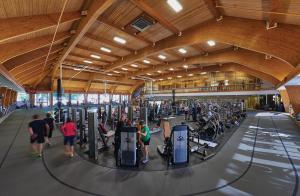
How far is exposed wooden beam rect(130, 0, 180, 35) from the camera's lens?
6.37 m

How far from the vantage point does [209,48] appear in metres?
12.4

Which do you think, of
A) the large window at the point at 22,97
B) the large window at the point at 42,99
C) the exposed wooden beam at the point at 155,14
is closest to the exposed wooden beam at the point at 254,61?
the exposed wooden beam at the point at 155,14

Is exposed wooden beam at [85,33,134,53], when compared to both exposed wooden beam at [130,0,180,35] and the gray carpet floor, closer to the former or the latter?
exposed wooden beam at [130,0,180,35]

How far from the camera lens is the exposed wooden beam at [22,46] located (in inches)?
280

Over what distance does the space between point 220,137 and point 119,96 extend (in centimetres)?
2582

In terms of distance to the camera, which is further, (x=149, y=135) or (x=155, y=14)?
(x=155, y=14)

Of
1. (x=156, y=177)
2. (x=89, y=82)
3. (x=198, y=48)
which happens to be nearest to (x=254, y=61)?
(x=198, y=48)

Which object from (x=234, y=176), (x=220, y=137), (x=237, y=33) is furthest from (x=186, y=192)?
(x=237, y=33)

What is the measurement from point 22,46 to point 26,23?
2.62 m

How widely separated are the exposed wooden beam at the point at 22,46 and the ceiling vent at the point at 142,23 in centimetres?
332

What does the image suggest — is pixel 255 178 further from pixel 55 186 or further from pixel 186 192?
pixel 55 186

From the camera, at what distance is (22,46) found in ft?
24.9

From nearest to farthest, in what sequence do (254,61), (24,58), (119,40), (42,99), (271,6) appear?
(271,6) → (24,58) → (119,40) → (254,61) → (42,99)

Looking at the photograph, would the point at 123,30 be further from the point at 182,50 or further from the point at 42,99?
the point at 42,99
